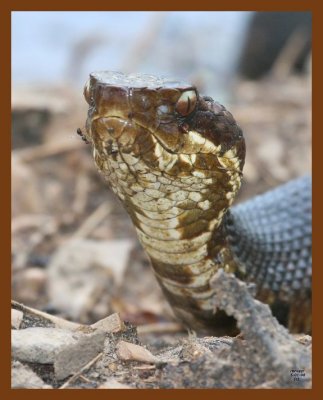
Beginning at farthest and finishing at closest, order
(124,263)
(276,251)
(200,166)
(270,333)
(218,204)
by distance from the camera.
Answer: (124,263), (276,251), (218,204), (200,166), (270,333)

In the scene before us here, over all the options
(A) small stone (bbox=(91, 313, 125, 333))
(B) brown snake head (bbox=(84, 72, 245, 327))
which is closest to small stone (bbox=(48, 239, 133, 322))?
(B) brown snake head (bbox=(84, 72, 245, 327))

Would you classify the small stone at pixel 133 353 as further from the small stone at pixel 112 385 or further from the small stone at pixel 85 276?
the small stone at pixel 85 276

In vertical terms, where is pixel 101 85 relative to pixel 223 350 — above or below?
above

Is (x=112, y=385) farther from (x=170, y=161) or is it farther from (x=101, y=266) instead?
(x=101, y=266)

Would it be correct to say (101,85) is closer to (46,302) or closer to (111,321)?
(111,321)

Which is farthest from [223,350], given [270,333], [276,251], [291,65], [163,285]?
[291,65]

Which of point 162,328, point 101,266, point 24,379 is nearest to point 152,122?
point 24,379

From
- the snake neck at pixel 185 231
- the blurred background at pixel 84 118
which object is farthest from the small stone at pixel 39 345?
the blurred background at pixel 84 118
